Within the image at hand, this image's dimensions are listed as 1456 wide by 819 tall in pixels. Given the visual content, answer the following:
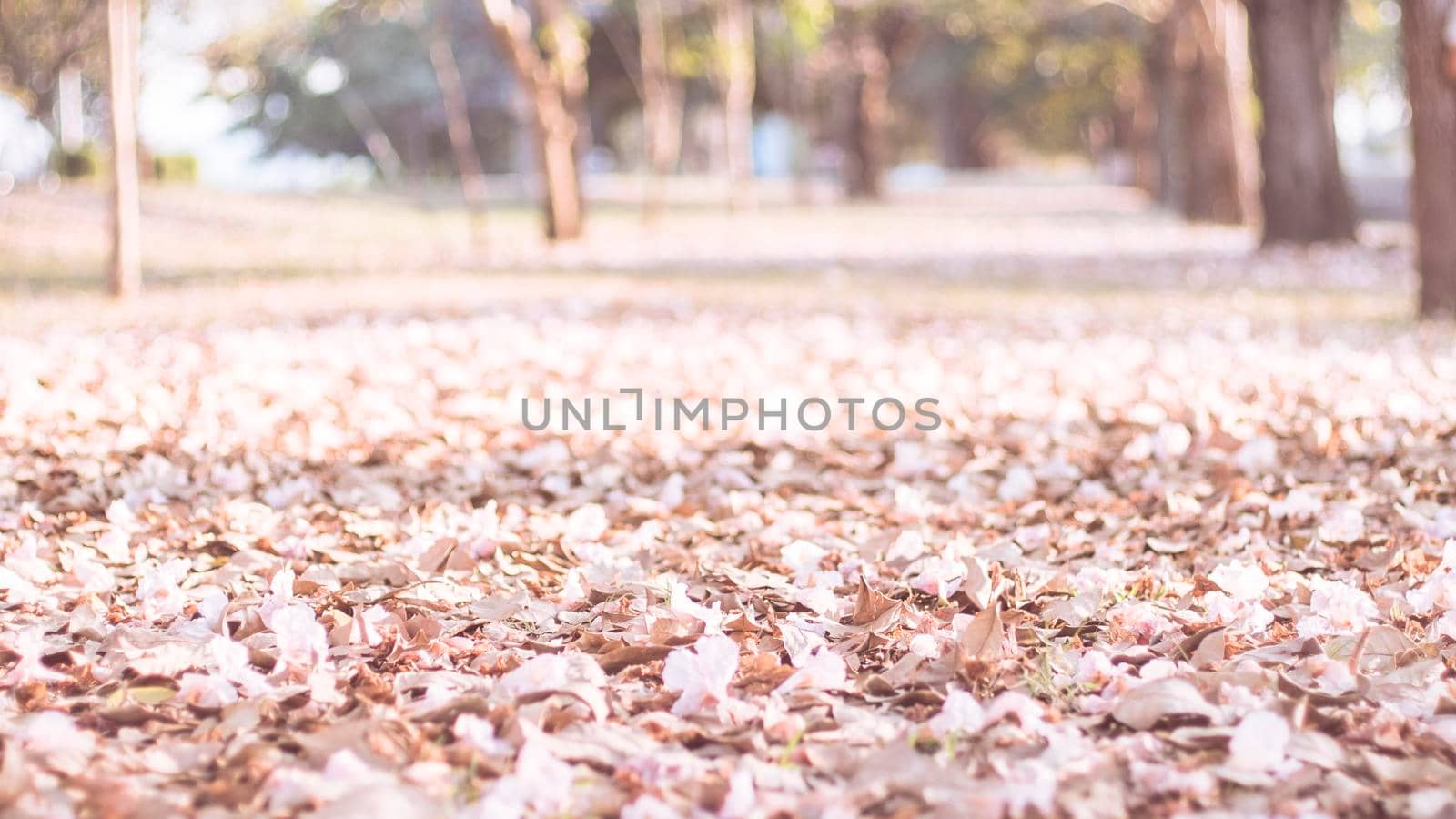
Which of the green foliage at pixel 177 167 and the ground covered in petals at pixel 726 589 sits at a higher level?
the green foliage at pixel 177 167

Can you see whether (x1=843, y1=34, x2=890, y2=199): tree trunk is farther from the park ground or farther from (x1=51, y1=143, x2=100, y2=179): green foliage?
the park ground

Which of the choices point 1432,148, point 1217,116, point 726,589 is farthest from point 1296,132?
point 726,589

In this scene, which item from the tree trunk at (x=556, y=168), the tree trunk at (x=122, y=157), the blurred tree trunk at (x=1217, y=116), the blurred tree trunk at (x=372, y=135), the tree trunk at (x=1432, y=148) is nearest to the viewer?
the tree trunk at (x=1432, y=148)

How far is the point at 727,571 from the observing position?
3.65 m

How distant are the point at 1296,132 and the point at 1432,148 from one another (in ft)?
18.4

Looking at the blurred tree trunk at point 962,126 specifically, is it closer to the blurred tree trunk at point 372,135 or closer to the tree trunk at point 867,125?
the tree trunk at point 867,125

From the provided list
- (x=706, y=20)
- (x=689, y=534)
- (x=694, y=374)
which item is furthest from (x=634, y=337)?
(x=706, y=20)

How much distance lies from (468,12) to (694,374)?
30.4 metres

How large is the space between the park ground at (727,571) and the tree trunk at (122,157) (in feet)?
5.54

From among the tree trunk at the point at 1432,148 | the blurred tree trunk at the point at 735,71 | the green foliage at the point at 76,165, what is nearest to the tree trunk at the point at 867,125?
the blurred tree trunk at the point at 735,71

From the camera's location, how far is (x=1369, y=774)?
7.61 feet

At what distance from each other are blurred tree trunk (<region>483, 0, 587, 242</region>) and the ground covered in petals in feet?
29.0

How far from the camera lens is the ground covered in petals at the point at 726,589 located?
231cm

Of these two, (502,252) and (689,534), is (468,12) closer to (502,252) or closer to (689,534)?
(502,252)
